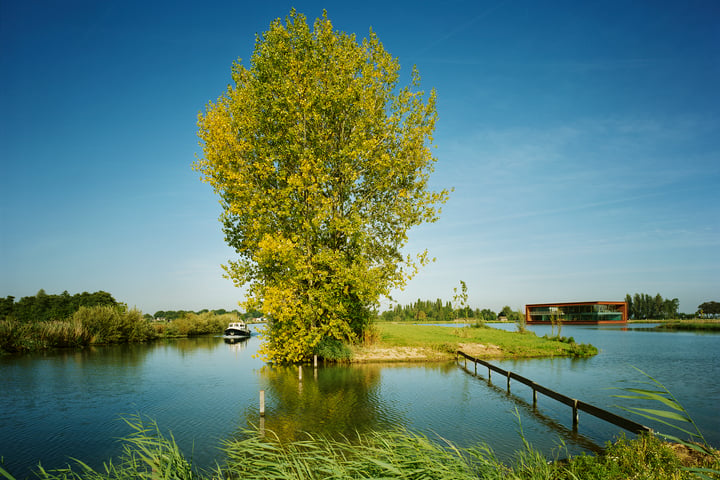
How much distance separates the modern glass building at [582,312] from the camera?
310 feet

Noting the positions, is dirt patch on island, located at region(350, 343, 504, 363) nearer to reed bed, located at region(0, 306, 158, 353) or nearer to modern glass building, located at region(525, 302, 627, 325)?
reed bed, located at region(0, 306, 158, 353)

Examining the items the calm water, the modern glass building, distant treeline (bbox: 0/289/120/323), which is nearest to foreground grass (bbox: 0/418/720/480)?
the calm water

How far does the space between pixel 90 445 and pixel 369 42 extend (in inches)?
1046

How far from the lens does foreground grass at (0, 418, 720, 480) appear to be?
5.87m

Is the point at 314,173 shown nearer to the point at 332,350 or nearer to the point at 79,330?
the point at 332,350

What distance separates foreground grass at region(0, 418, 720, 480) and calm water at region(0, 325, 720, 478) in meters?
1.43

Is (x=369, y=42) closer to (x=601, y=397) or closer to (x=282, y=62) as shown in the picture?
(x=282, y=62)

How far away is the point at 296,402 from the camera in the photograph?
17.0 meters

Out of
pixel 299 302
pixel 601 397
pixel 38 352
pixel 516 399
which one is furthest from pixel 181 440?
pixel 38 352

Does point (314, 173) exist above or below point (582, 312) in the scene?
above

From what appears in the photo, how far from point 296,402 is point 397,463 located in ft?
38.9

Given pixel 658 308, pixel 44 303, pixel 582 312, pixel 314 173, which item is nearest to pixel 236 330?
pixel 44 303

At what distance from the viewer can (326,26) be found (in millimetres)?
24969

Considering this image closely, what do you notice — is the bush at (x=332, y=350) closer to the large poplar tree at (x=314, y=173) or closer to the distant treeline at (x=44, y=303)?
the large poplar tree at (x=314, y=173)
